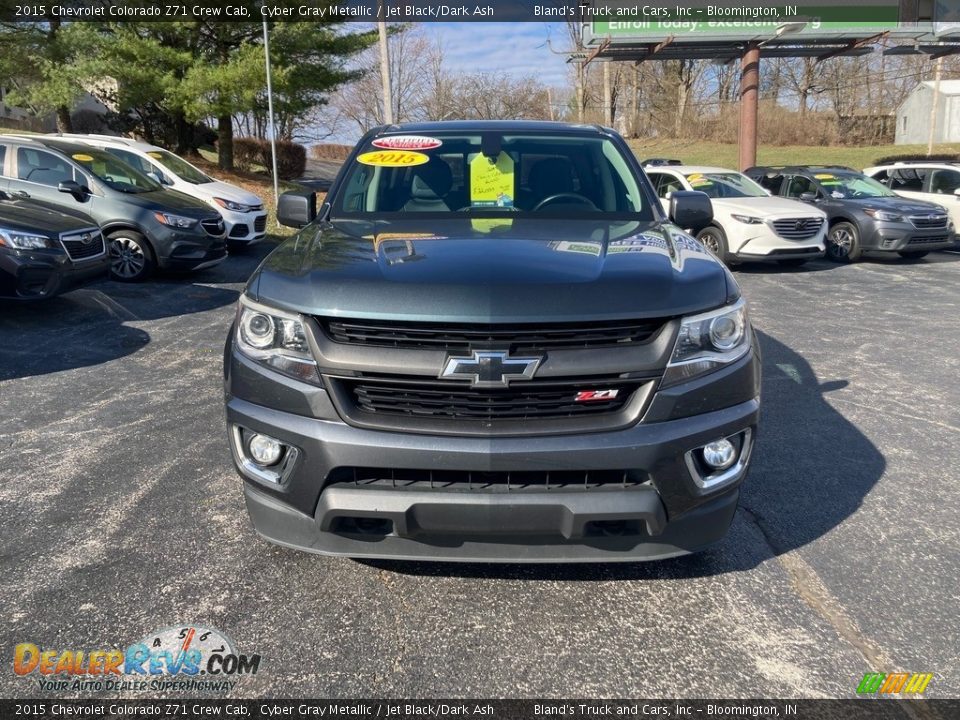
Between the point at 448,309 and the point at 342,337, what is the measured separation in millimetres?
379

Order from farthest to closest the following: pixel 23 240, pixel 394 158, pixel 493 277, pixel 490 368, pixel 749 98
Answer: pixel 749 98 < pixel 23 240 < pixel 394 158 < pixel 493 277 < pixel 490 368

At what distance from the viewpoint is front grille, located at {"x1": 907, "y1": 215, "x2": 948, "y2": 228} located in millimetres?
→ 12320

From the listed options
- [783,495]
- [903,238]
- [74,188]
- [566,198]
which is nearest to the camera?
[783,495]

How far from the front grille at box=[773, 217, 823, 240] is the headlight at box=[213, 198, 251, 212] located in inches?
334

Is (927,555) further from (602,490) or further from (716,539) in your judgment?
(602,490)

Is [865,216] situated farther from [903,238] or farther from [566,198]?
[566,198]

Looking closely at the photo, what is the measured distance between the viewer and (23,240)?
691 cm

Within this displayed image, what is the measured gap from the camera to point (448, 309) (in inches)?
95.2

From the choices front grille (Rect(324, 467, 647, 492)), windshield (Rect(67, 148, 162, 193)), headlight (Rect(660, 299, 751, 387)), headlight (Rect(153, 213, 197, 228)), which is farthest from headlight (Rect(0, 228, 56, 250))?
headlight (Rect(660, 299, 751, 387))

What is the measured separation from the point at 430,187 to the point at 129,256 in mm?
7081

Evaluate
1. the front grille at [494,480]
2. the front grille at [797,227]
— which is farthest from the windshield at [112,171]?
the front grille at [797,227]

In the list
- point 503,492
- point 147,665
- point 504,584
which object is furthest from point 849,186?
point 147,665

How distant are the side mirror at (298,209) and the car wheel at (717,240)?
8.62 metres

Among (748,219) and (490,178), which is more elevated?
(490,178)
